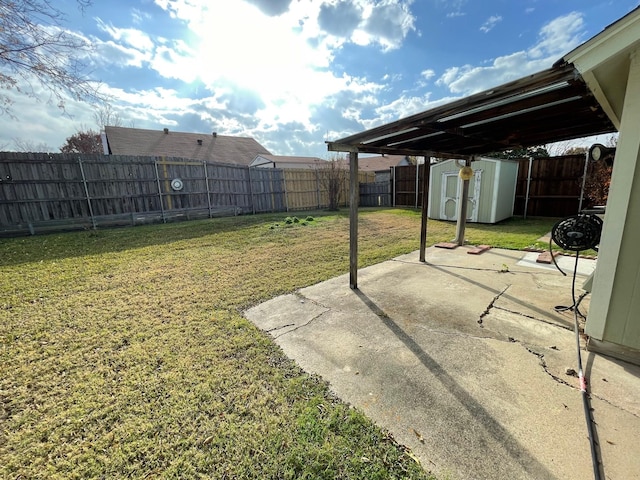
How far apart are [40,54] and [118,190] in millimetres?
4281

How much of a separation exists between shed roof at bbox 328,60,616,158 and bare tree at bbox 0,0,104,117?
5970 millimetres

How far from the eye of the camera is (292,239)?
680 centimetres

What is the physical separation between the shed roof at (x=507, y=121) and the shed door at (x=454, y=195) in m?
4.80

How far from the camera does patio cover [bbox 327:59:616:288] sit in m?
1.89

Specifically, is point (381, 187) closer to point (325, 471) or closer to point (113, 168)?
point (113, 168)

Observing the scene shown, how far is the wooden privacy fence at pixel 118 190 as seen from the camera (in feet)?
23.3

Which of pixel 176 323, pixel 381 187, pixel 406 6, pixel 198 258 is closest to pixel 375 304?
pixel 176 323

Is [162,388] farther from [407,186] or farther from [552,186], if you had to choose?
[407,186]

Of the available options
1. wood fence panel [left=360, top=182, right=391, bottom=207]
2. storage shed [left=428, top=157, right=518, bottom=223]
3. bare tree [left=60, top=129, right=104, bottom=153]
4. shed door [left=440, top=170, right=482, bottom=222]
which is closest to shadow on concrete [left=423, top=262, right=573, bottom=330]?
storage shed [left=428, top=157, right=518, bottom=223]

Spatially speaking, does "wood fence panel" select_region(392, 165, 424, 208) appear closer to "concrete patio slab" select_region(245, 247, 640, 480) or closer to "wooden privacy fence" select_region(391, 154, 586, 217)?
"wooden privacy fence" select_region(391, 154, 586, 217)

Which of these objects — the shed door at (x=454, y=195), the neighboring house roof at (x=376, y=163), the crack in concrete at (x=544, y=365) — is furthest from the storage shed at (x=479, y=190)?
the neighboring house roof at (x=376, y=163)

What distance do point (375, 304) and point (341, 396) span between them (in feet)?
4.84

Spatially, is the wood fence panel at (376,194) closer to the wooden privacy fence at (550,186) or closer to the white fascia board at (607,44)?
the wooden privacy fence at (550,186)

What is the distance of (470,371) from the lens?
75.3 inches
